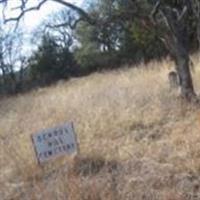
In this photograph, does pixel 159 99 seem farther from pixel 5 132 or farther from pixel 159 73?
pixel 159 73

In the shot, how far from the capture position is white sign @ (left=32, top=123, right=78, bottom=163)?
252 inches

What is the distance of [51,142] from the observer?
6.44 meters

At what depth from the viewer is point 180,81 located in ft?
32.6

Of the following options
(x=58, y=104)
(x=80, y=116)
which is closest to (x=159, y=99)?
(x=80, y=116)

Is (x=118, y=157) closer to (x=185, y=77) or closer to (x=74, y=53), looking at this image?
(x=185, y=77)

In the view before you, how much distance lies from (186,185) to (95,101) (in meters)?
6.70

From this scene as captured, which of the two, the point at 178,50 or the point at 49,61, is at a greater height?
the point at 178,50

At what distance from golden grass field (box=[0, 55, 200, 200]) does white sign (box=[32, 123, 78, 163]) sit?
0.37 ft

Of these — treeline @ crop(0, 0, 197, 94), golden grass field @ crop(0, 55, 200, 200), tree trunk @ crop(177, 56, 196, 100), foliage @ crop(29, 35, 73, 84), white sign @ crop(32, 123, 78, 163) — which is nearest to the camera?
golden grass field @ crop(0, 55, 200, 200)

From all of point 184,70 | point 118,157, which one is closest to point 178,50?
point 184,70

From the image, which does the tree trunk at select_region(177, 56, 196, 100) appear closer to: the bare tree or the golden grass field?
the bare tree

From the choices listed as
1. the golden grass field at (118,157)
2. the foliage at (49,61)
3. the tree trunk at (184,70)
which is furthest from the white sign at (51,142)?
the foliage at (49,61)

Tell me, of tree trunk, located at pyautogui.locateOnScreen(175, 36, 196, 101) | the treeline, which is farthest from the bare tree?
the treeline

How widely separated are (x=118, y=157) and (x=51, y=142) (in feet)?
2.58
